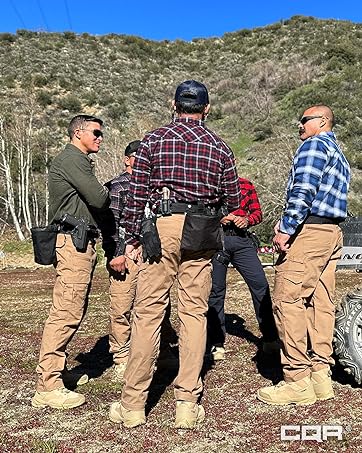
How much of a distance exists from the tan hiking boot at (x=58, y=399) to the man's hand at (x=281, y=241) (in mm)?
1901

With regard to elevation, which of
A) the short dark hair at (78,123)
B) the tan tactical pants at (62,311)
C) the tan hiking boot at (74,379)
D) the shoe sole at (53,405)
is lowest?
the tan hiking boot at (74,379)

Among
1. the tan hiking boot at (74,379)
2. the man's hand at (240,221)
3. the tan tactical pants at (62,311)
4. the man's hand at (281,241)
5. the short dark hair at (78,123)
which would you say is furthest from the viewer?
the man's hand at (240,221)

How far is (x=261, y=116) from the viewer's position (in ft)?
104

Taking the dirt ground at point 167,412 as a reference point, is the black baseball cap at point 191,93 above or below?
above

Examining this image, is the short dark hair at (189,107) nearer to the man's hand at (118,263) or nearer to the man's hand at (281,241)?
the man's hand at (281,241)

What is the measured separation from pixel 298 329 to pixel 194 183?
1349 millimetres

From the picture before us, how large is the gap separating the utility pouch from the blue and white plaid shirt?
36.6 inches

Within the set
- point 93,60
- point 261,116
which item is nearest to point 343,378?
point 261,116

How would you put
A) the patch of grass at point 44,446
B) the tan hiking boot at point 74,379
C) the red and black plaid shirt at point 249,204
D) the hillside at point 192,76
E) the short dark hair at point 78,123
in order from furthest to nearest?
the hillside at point 192,76 < the red and black plaid shirt at point 249,204 < the tan hiking boot at point 74,379 < the short dark hair at point 78,123 < the patch of grass at point 44,446

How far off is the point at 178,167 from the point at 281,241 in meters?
0.95

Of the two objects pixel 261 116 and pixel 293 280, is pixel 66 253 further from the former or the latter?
pixel 261 116

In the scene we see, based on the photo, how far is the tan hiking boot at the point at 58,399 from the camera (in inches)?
160

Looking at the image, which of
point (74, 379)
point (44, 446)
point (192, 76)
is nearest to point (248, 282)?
point (74, 379)

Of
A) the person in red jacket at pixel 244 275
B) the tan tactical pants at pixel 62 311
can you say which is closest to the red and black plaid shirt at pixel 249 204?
the person in red jacket at pixel 244 275
